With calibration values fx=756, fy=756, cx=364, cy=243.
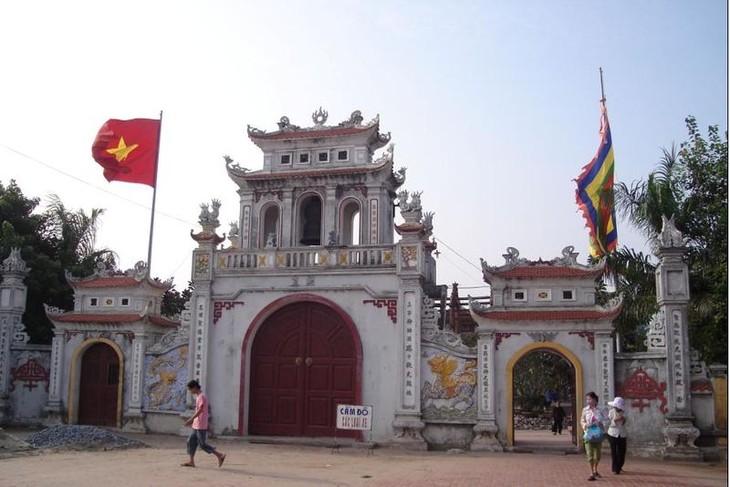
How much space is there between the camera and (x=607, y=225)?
67.3ft

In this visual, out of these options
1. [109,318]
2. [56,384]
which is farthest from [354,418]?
[56,384]

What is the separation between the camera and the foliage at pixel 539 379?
2775cm

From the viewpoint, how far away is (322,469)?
1326 cm

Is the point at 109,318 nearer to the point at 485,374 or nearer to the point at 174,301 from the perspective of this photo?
the point at 485,374

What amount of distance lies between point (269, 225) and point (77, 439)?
847 cm

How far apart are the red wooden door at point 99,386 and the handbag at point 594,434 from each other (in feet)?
42.4

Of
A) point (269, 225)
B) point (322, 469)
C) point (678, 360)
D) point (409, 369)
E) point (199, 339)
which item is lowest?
point (322, 469)

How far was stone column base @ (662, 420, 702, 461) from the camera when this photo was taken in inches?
612

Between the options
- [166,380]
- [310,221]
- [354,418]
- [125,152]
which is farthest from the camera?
[310,221]

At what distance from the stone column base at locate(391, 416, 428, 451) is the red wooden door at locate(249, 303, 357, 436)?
1.36 m

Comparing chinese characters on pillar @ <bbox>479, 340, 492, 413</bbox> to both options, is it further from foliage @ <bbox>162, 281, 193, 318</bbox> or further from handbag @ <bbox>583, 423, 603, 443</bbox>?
foliage @ <bbox>162, 281, 193, 318</bbox>

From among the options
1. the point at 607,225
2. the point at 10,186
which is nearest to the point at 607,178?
the point at 607,225

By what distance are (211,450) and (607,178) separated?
13518mm

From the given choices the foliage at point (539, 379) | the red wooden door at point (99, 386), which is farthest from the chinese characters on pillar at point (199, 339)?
the foliage at point (539, 379)
